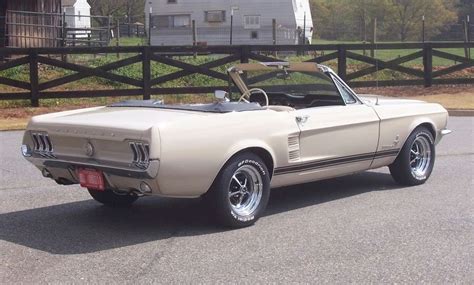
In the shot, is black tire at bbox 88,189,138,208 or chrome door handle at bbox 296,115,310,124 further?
black tire at bbox 88,189,138,208

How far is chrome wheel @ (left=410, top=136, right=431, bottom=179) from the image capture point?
789 cm

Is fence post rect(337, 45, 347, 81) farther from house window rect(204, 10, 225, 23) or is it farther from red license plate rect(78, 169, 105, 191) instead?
house window rect(204, 10, 225, 23)

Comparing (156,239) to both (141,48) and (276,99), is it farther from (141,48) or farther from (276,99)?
(141,48)

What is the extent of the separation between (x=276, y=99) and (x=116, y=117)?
Answer: 2.13 meters

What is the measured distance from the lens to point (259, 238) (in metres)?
5.75

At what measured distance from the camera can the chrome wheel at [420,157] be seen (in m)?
7.89

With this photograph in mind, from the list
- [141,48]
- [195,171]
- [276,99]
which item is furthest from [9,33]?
[195,171]

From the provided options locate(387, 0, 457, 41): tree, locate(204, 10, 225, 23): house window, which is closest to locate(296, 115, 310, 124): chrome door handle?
locate(204, 10, 225, 23): house window

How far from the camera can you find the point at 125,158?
18.2ft

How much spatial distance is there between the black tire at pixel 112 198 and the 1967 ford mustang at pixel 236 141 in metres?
0.01

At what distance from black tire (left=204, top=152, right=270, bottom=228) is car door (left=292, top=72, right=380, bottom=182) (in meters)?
0.47

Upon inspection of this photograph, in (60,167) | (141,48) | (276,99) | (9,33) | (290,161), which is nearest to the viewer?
(60,167)

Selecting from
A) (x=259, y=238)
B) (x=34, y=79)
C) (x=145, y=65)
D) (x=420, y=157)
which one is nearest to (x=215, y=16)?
(x=145, y=65)

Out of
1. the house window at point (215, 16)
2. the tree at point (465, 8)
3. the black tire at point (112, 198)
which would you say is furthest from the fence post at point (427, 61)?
the tree at point (465, 8)
